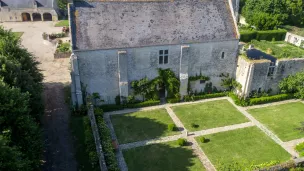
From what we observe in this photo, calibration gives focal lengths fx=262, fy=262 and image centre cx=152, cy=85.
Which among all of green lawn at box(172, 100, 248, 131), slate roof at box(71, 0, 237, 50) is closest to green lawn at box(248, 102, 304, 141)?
green lawn at box(172, 100, 248, 131)

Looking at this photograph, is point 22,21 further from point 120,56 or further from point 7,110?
point 7,110

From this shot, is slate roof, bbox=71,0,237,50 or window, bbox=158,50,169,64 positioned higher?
slate roof, bbox=71,0,237,50

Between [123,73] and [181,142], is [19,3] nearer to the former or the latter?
[123,73]

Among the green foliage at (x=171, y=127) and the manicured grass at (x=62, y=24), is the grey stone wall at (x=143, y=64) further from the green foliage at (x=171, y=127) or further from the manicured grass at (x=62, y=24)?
the manicured grass at (x=62, y=24)

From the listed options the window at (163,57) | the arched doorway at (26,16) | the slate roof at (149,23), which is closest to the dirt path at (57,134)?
the slate roof at (149,23)

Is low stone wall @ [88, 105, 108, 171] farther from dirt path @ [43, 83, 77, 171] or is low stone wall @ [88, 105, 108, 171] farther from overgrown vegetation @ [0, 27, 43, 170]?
overgrown vegetation @ [0, 27, 43, 170]
